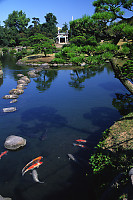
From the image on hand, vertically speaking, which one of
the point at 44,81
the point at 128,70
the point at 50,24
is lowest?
the point at 44,81

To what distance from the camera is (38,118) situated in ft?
53.7

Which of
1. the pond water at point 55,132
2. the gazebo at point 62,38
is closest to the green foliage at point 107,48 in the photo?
the pond water at point 55,132

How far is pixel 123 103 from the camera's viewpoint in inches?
768

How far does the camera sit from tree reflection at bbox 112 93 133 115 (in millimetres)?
17645

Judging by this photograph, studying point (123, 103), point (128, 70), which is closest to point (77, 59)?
point (128, 70)

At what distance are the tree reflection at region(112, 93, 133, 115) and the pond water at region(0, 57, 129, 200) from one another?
53 cm

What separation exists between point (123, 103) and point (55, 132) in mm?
9569

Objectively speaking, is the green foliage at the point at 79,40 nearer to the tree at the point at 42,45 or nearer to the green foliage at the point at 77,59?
the green foliage at the point at 77,59

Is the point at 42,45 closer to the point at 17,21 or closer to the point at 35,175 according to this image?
the point at 35,175

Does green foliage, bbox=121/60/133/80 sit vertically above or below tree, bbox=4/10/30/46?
below

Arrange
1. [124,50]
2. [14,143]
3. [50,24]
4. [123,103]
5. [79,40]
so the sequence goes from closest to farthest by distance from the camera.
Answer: [124,50] < [79,40] < [14,143] < [123,103] < [50,24]

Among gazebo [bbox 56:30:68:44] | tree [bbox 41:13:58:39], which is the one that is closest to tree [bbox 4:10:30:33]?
tree [bbox 41:13:58:39]

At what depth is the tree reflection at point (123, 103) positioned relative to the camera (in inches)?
695

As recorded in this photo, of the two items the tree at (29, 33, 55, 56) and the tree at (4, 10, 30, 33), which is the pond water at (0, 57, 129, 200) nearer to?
the tree at (29, 33, 55, 56)
